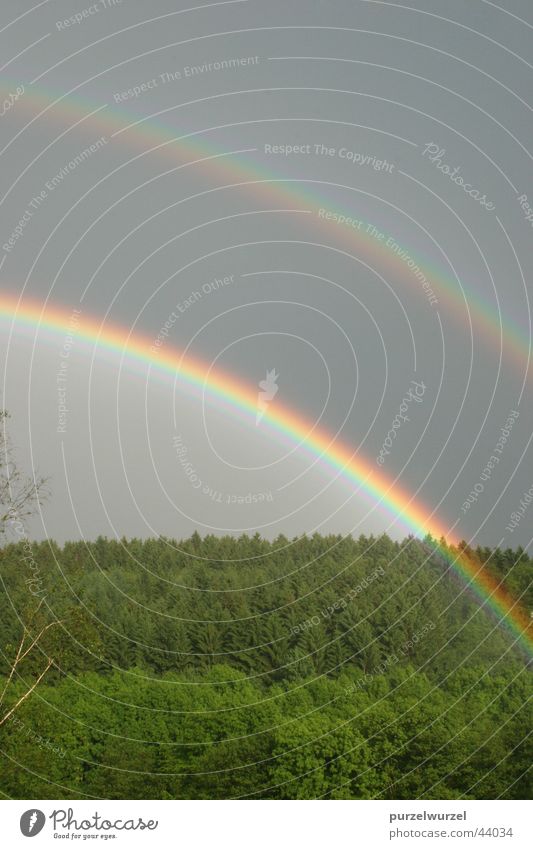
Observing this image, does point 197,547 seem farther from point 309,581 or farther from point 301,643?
point 301,643

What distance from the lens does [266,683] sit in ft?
359

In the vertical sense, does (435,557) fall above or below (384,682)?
above

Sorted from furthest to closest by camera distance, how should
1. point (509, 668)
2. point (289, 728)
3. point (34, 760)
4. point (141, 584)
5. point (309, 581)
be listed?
point (141, 584), point (309, 581), point (509, 668), point (289, 728), point (34, 760)

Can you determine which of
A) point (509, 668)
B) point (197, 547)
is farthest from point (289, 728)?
point (197, 547)

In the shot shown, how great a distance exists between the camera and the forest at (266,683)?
74375mm

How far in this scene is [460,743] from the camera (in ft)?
257

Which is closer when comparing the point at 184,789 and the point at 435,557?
the point at 184,789

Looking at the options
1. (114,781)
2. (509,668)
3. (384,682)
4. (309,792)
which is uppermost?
(509,668)

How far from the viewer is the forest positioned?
74375 mm

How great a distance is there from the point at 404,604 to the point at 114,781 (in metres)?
49.5

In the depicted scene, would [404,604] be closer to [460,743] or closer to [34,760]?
[460,743]
